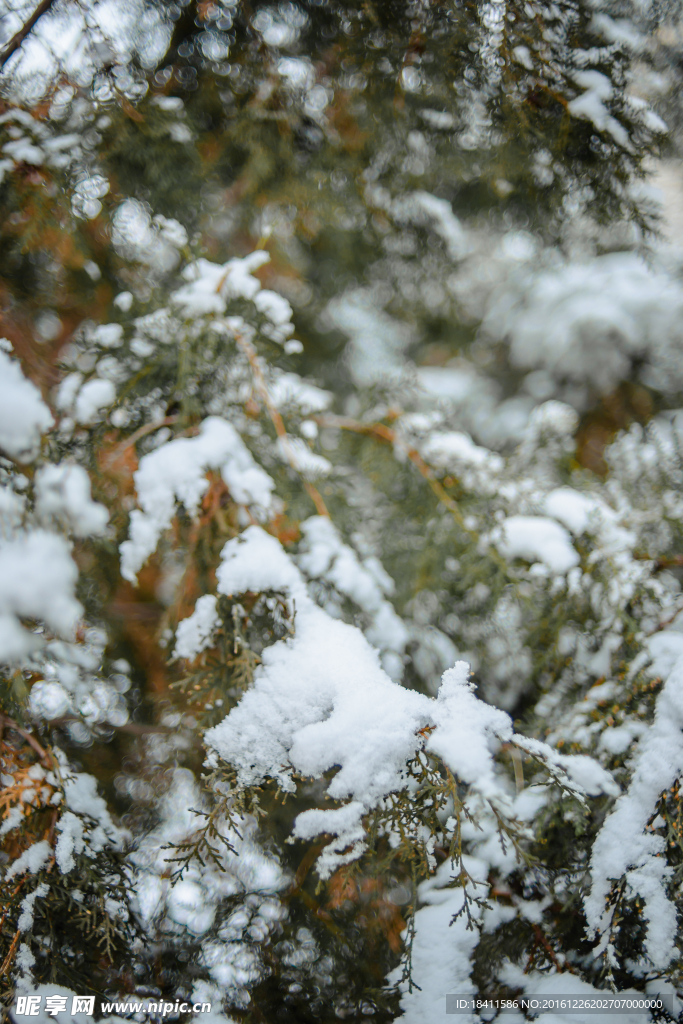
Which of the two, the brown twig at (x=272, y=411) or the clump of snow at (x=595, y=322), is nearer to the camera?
the brown twig at (x=272, y=411)

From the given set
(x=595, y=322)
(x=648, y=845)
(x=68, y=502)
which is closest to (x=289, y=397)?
(x=68, y=502)

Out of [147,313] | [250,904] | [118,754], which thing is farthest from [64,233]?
[250,904]

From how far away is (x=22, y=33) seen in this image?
1.24m

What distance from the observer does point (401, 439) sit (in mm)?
1658

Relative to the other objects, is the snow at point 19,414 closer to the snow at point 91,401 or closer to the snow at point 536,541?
the snow at point 91,401

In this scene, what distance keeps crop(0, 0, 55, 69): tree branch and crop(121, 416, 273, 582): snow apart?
1.06m

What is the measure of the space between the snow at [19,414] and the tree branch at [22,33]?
730 mm

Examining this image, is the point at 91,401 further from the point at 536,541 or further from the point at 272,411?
the point at 536,541

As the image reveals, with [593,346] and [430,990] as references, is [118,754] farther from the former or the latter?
[593,346]

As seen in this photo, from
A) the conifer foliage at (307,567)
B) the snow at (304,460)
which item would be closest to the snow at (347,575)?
the conifer foliage at (307,567)

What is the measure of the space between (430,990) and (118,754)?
119 centimetres

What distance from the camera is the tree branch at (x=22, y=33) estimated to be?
1233mm

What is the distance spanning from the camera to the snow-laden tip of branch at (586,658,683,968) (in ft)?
3.19

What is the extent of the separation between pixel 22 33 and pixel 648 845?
2386 mm
